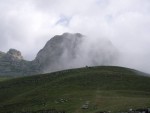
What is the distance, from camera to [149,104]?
88938 mm

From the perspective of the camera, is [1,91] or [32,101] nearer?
[32,101]

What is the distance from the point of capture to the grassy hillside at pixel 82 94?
9700 centimetres

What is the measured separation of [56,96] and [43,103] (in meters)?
10.1

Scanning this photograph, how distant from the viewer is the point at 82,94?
121m

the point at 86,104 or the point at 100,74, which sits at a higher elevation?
the point at 100,74

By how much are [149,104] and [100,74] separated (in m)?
80.4

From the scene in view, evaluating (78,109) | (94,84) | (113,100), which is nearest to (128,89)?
(94,84)

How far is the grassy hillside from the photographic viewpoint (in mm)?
97000

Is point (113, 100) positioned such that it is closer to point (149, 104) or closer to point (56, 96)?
point (149, 104)

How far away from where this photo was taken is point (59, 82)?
159 m

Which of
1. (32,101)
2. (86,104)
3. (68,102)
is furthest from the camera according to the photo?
(32,101)

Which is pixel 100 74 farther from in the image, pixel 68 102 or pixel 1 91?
pixel 68 102

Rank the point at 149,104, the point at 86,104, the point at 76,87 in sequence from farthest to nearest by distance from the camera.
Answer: the point at 76,87, the point at 86,104, the point at 149,104

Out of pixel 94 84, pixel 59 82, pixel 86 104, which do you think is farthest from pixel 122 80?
pixel 86 104
